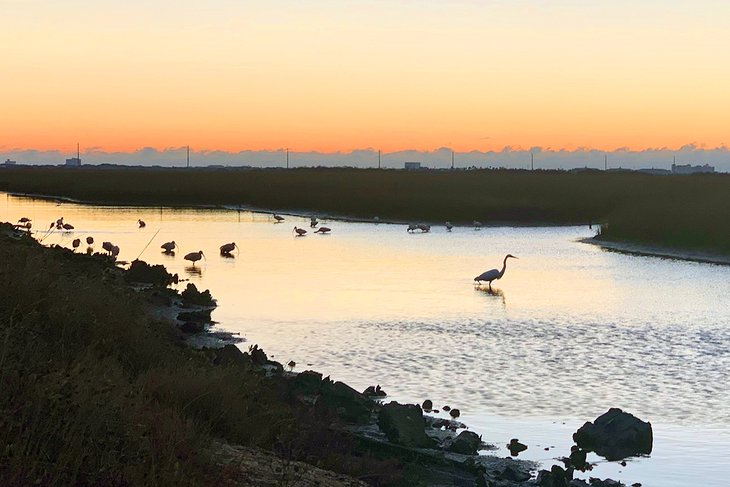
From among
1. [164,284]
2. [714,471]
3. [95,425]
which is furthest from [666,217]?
[95,425]

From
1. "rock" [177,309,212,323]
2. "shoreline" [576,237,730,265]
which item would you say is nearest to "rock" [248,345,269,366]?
"rock" [177,309,212,323]

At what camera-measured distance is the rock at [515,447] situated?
497 inches

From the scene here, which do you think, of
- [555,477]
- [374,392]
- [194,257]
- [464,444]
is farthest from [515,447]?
[194,257]

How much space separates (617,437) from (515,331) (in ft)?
33.8

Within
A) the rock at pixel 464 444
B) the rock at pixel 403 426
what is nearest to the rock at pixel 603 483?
the rock at pixel 464 444

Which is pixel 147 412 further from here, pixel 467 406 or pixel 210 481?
pixel 467 406

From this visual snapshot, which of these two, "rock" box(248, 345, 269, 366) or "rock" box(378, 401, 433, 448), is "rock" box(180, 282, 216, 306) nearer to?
"rock" box(248, 345, 269, 366)

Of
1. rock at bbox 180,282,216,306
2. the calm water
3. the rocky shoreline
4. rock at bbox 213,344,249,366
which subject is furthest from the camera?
rock at bbox 180,282,216,306

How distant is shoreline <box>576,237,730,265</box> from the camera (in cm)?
4150

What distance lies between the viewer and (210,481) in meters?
7.27

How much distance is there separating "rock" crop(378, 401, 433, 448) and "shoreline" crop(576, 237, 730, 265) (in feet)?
99.4

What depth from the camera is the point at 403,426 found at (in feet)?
40.7

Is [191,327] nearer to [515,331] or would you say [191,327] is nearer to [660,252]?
[515,331]

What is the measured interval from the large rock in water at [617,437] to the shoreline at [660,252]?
1139 inches
